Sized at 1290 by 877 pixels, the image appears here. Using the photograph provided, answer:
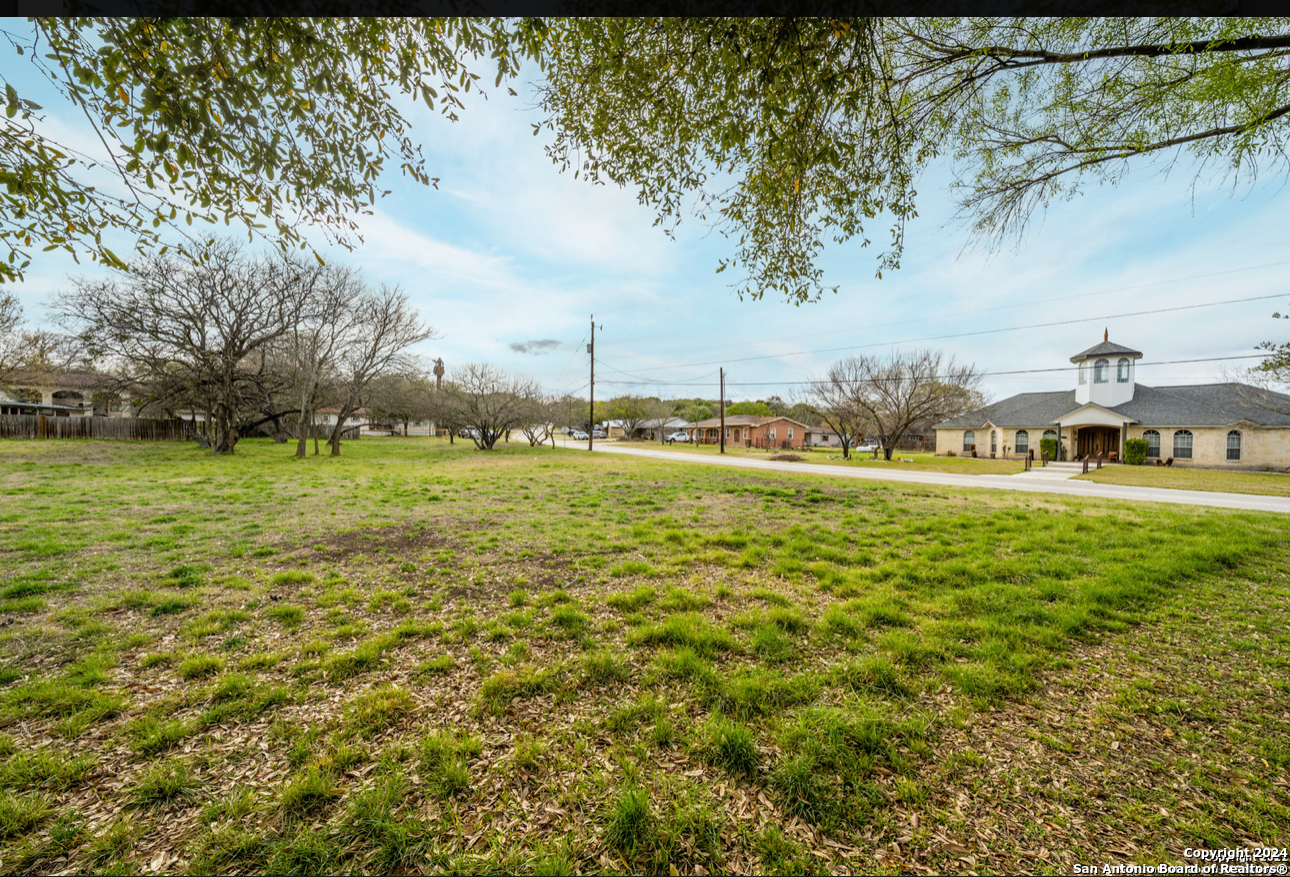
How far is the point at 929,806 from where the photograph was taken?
228cm

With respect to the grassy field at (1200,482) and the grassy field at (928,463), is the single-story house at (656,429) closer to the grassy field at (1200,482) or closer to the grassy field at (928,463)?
the grassy field at (928,463)

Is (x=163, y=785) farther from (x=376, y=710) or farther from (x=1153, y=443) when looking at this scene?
(x=1153, y=443)

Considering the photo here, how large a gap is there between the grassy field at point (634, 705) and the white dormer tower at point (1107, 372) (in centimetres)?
3176

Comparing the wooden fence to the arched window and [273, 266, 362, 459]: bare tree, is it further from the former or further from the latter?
the arched window

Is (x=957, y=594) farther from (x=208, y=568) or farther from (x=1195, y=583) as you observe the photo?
(x=208, y=568)

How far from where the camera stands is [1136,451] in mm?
27219

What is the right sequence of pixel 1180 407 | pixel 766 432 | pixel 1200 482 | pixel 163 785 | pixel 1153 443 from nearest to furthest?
pixel 163 785, pixel 1200 482, pixel 1153 443, pixel 1180 407, pixel 766 432

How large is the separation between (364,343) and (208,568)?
20.0 metres

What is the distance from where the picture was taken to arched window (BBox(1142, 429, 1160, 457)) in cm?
2727

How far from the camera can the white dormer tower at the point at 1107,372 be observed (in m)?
29.2

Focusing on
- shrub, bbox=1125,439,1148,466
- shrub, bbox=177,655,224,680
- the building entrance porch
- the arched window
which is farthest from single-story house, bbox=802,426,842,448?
shrub, bbox=177,655,224,680

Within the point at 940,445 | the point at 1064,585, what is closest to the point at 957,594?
the point at 1064,585

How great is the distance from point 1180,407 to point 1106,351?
16.4 ft

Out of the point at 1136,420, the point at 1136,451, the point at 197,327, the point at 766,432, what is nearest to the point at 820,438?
the point at 766,432
